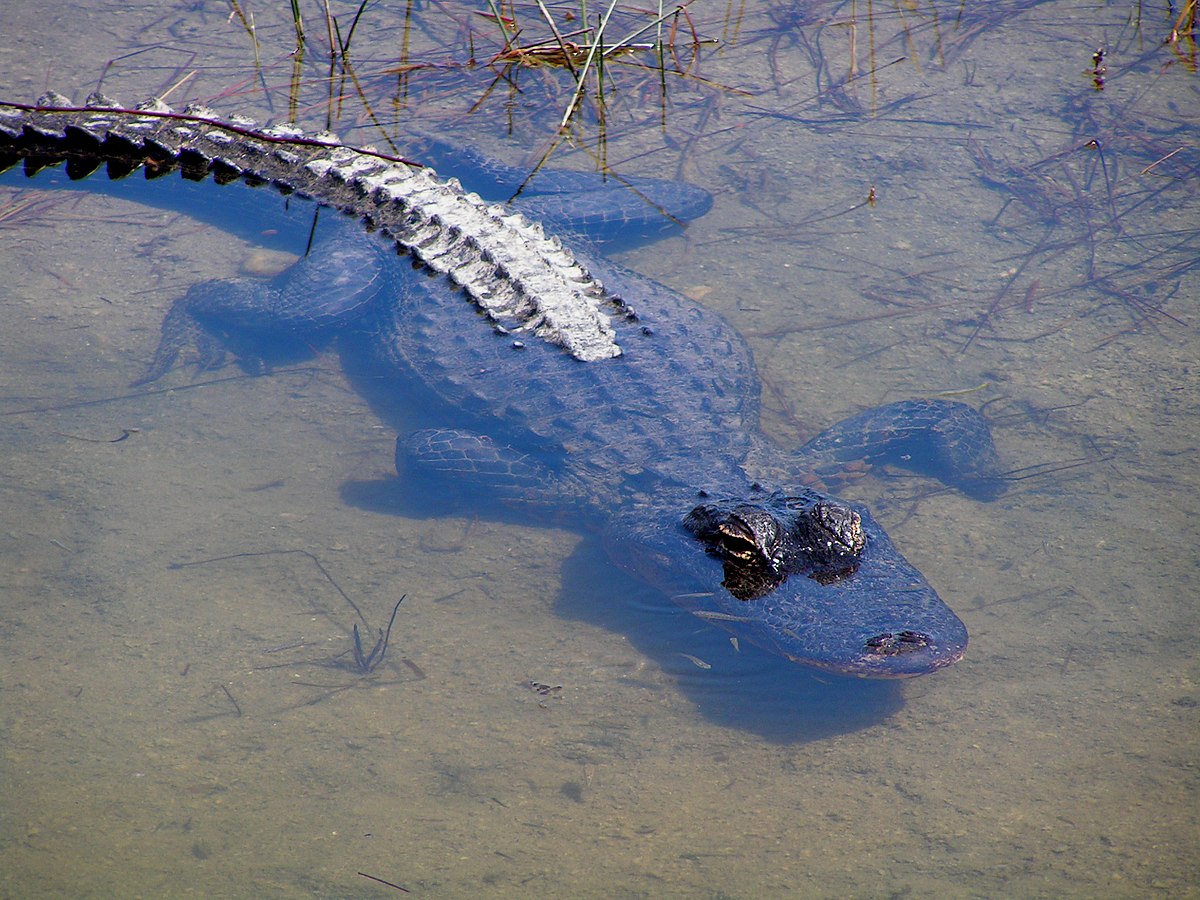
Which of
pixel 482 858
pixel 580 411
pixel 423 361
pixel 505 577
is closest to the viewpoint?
pixel 482 858

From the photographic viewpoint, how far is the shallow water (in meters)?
2.80

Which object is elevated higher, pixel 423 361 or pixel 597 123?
pixel 597 123

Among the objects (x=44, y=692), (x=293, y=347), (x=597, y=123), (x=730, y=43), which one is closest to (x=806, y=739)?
(x=44, y=692)

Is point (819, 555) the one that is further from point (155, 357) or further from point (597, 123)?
point (597, 123)

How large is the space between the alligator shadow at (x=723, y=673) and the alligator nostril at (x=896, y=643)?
314 mm

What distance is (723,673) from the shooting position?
11.2 feet

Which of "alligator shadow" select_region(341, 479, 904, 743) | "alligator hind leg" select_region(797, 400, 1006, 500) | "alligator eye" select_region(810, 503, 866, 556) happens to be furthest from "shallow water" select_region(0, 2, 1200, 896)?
"alligator eye" select_region(810, 503, 866, 556)

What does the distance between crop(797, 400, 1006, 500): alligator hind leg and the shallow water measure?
14 cm

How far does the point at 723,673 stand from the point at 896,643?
2.13 feet

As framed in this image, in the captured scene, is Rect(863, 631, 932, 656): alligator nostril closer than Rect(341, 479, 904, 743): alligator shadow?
Yes

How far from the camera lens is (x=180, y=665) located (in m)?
3.34

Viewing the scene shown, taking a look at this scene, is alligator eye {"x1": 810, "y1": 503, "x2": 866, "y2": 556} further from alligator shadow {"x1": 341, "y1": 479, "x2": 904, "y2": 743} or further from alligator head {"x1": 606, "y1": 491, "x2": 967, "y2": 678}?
alligator shadow {"x1": 341, "y1": 479, "x2": 904, "y2": 743}

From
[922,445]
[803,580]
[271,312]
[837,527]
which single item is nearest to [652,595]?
[803,580]

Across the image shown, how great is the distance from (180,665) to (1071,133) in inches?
242
